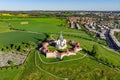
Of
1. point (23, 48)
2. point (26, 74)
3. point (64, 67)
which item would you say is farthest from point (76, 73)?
point (23, 48)

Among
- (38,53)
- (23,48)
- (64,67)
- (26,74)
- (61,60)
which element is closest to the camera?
(26,74)

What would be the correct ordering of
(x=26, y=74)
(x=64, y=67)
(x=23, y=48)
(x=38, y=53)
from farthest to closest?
(x=23, y=48) → (x=38, y=53) → (x=64, y=67) → (x=26, y=74)

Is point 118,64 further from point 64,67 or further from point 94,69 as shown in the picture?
point 64,67

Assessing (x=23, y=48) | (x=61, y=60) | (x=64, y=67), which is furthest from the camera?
(x=23, y=48)

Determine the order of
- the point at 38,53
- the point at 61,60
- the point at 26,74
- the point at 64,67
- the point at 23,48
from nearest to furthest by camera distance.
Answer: the point at 26,74 < the point at 64,67 < the point at 61,60 < the point at 38,53 < the point at 23,48

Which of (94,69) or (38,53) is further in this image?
(38,53)

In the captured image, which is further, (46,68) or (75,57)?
(75,57)

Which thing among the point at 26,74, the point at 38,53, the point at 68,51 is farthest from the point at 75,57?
the point at 26,74

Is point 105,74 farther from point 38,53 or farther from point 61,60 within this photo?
point 38,53

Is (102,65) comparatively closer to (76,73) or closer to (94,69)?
(94,69)
